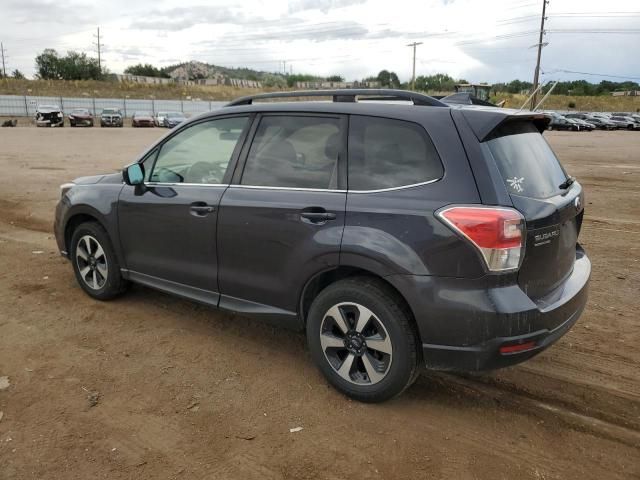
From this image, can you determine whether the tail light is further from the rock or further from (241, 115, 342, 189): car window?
the rock

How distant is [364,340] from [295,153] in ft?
4.28

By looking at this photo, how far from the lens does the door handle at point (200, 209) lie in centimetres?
384

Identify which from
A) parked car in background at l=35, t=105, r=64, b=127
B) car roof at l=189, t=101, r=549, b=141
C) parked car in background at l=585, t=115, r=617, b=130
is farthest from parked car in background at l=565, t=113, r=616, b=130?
car roof at l=189, t=101, r=549, b=141

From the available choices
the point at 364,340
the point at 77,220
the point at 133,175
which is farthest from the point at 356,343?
the point at 77,220

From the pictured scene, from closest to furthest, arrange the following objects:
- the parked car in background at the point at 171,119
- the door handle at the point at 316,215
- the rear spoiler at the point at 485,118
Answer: the rear spoiler at the point at 485,118
the door handle at the point at 316,215
the parked car in background at the point at 171,119

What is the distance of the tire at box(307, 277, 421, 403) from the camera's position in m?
3.07

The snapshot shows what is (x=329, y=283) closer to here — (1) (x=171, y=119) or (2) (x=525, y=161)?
(2) (x=525, y=161)

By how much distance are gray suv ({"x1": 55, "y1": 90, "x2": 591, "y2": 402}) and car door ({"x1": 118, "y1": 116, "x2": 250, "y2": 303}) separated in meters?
0.01

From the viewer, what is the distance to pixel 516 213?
2828 millimetres

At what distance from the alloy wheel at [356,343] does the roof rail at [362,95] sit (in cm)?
131

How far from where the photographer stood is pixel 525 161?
3.20 m

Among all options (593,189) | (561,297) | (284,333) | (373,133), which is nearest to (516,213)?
(561,297)

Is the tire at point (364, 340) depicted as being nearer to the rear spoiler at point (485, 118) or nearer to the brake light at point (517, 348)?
the brake light at point (517, 348)

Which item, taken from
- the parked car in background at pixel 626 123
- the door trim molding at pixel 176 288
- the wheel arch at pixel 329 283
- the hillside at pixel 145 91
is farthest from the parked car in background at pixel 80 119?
the parked car in background at pixel 626 123
